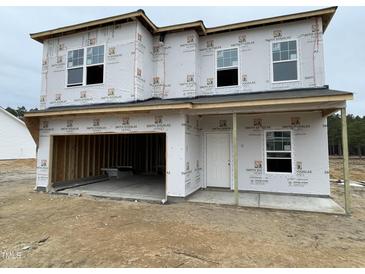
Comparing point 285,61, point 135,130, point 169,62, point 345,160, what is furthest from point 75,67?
point 345,160

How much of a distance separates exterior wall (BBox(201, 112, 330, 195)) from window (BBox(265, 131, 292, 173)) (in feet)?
0.48

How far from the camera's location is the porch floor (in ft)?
19.6

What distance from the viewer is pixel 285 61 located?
7.67m

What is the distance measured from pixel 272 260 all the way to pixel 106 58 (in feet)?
26.8

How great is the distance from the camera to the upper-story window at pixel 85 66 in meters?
8.52

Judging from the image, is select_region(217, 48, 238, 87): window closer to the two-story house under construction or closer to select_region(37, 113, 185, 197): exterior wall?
the two-story house under construction

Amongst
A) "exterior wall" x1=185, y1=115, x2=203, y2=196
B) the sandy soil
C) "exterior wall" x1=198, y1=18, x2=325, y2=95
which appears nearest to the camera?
"exterior wall" x1=185, y1=115, x2=203, y2=196

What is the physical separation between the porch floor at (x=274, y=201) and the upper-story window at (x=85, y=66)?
579 centimetres

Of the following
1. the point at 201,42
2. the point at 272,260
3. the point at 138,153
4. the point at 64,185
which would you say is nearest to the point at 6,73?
the point at 138,153

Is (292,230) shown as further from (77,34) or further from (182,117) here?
(77,34)

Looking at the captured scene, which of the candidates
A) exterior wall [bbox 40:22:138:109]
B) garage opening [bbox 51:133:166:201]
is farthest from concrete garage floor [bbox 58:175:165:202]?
exterior wall [bbox 40:22:138:109]

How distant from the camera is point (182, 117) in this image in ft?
22.2

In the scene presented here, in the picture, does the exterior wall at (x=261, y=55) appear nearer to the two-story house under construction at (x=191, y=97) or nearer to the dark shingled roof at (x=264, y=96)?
the two-story house under construction at (x=191, y=97)

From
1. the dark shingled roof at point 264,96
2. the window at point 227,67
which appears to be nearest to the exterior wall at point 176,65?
the window at point 227,67
